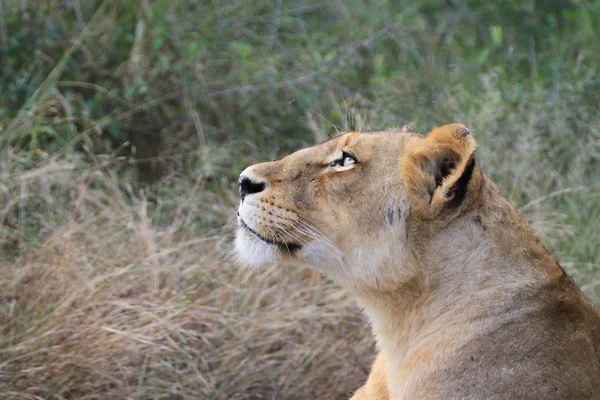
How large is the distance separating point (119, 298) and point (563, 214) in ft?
6.95

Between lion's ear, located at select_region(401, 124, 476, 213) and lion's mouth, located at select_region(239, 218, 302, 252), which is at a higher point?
lion's ear, located at select_region(401, 124, 476, 213)

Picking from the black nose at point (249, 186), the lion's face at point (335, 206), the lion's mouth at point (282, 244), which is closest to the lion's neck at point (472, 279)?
the lion's face at point (335, 206)

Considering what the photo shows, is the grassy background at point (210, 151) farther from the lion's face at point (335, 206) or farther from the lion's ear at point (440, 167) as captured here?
the lion's ear at point (440, 167)

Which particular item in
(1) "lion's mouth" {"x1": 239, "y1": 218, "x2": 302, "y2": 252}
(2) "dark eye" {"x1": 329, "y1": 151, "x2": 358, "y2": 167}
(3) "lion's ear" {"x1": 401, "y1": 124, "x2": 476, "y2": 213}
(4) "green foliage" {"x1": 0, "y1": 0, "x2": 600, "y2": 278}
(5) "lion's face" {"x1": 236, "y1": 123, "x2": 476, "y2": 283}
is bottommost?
(4) "green foliage" {"x1": 0, "y1": 0, "x2": 600, "y2": 278}

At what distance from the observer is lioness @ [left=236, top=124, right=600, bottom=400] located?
8.23ft

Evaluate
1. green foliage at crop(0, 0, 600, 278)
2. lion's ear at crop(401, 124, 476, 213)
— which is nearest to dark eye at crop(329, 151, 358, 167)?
lion's ear at crop(401, 124, 476, 213)

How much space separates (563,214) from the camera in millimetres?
4598

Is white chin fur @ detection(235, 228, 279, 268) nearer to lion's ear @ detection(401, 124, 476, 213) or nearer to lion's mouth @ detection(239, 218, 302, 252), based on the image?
lion's mouth @ detection(239, 218, 302, 252)

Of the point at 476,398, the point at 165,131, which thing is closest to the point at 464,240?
the point at 476,398

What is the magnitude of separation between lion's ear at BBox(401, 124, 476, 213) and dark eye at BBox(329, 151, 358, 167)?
0.58 ft

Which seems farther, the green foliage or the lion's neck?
the green foliage

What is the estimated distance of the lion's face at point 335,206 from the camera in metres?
2.69

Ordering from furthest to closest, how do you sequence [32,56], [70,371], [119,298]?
[32,56] < [119,298] < [70,371]

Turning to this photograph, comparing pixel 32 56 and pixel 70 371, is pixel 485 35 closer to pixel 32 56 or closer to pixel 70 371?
pixel 32 56
